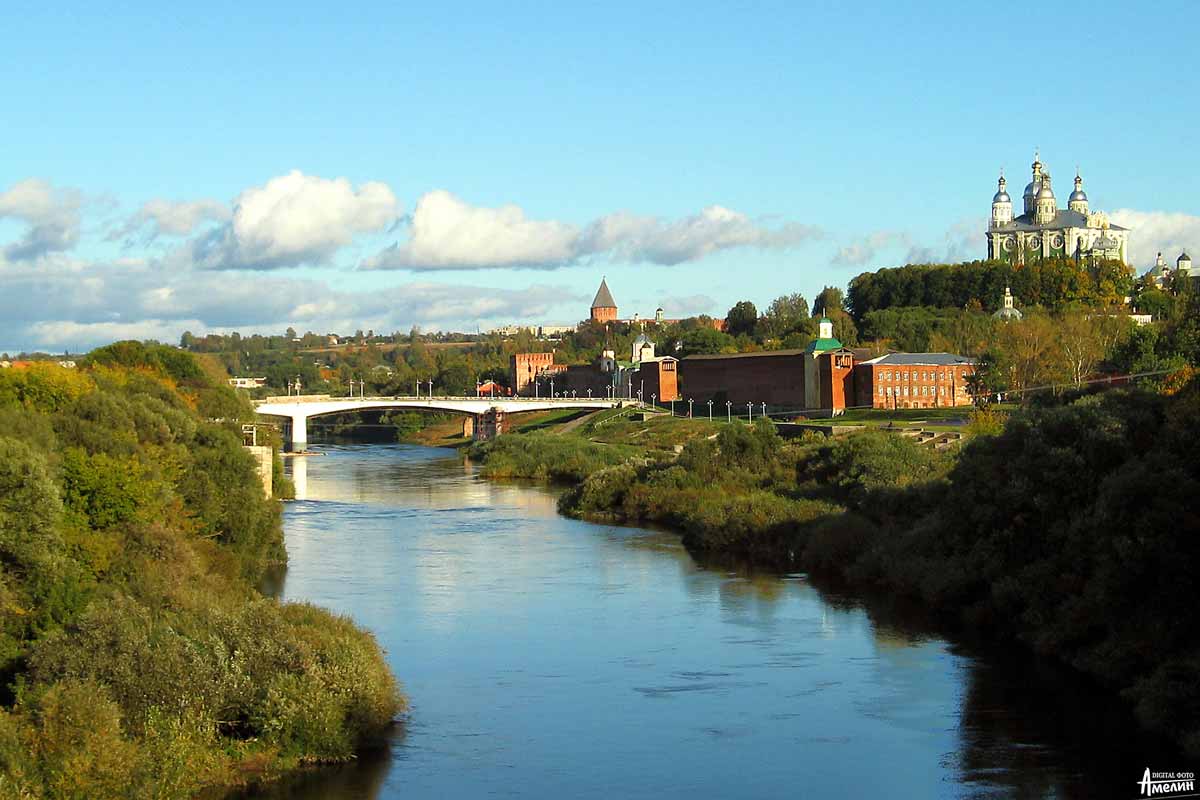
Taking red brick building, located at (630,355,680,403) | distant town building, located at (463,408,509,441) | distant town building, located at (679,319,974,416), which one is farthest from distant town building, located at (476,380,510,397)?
distant town building, located at (679,319,974,416)

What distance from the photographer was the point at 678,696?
16.6m

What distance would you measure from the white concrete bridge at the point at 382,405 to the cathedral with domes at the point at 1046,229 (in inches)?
1328

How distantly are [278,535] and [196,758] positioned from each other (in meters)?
13.6

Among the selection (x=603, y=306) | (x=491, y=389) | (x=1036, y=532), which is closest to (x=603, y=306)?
(x=603, y=306)

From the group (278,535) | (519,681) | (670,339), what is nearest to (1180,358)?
(278,535)

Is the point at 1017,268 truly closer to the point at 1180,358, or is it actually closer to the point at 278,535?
the point at 1180,358

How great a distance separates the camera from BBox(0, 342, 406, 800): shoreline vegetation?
12.2 meters

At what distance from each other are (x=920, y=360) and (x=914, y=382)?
3.57 feet

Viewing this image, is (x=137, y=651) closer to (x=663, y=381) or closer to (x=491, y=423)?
(x=491, y=423)

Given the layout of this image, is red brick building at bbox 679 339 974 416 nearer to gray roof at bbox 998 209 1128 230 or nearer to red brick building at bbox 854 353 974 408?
red brick building at bbox 854 353 974 408

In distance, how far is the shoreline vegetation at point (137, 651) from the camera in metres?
12.2

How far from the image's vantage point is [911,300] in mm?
87625

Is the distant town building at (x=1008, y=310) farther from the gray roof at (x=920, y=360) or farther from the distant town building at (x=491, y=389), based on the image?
the distant town building at (x=491, y=389)

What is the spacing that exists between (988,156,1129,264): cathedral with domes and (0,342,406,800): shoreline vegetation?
83754 mm
